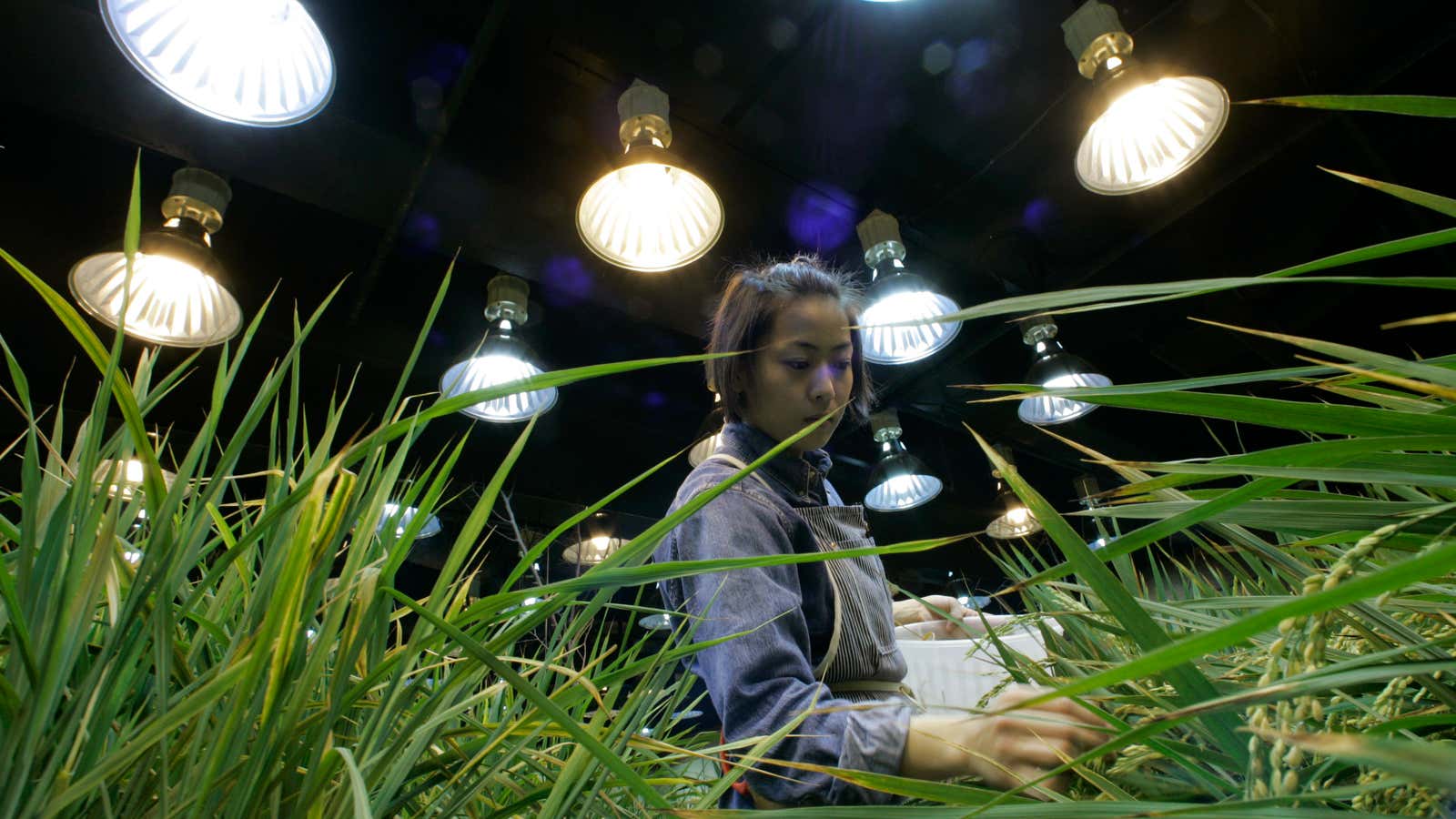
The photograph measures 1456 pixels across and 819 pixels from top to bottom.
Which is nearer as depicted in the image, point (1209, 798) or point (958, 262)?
point (1209, 798)

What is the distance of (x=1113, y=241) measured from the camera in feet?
9.03

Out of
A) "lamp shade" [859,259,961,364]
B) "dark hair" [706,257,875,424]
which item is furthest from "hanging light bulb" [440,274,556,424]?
"dark hair" [706,257,875,424]

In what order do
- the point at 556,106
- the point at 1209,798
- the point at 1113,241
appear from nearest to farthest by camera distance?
1. the point at 1209,798
2. the point at 556,106
3. the point at 1113,241

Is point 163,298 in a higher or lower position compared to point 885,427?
lower

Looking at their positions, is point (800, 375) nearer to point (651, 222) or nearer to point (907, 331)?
point (651, 222)

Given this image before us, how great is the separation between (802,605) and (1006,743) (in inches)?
13.8

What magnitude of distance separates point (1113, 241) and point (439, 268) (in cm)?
245

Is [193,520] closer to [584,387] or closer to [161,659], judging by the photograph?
[161,659]

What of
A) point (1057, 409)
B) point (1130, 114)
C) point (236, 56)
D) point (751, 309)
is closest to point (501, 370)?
point (236, 56)

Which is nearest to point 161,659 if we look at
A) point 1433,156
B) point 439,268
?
point 439,268

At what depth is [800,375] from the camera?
88 centimetres

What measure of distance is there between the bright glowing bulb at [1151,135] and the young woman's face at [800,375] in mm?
1124

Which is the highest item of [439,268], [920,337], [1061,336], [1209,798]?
[1061,336]

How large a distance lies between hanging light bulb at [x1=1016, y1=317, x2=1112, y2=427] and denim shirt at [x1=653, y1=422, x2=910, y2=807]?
1.80m
